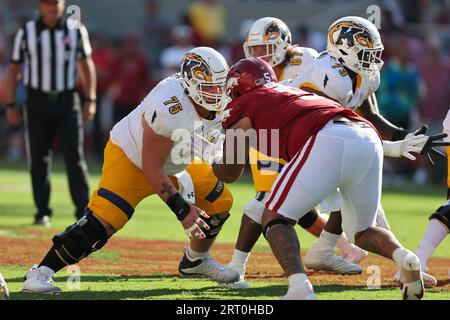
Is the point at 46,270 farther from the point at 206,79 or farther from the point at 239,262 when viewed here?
the point at 206,79

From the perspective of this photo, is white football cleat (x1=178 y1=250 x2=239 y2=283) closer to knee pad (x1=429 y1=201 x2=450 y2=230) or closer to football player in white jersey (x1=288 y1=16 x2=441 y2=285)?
football player in white jersey (x1=288 y1=16 x2=441 y2=285)

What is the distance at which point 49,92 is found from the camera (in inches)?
369

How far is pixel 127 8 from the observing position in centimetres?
1948

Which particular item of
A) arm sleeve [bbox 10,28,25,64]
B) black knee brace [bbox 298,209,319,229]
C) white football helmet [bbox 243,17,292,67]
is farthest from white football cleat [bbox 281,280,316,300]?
arm sleeve [bbox 10,28,25,64]

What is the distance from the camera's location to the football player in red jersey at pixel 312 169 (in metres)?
5.17

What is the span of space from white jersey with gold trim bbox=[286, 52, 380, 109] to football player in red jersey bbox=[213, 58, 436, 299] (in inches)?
34.8

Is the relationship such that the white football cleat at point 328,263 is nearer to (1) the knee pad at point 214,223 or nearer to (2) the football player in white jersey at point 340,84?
(2) the football player in white jersey at point 340,84

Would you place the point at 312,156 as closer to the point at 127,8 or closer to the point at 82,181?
the point at 82,181

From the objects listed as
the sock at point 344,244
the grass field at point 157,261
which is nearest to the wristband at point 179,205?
the grass field at point 157,261

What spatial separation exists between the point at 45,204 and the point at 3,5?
34.3 feet

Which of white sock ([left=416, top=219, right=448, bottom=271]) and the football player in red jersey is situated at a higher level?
the football player in red jersey

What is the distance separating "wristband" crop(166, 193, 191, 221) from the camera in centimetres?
561

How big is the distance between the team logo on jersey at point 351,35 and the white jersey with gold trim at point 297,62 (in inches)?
23.3
